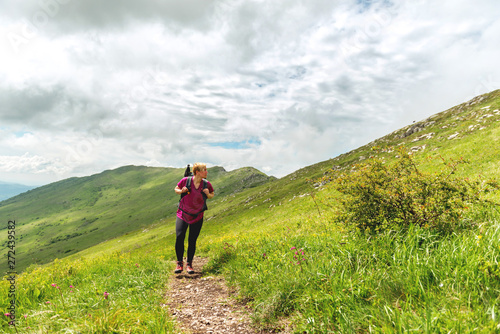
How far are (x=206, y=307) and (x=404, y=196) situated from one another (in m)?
5.60

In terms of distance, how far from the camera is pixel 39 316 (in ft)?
15.5

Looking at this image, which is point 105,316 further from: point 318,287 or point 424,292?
point 424,292

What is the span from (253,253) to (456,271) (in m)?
6.02

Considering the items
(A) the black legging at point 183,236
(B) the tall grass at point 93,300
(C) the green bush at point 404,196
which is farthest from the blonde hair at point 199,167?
(C) the green bush at point 404,196

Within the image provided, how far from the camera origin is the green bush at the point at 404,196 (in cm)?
584

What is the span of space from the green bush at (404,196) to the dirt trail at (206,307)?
3628 millimetres

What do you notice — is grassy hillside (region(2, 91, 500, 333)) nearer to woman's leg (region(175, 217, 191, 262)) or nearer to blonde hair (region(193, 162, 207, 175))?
woman's leg (region(175, 217, 191, 262))

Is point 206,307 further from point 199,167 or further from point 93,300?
point 199,167

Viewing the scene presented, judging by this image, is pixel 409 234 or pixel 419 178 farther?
pixel 419 178

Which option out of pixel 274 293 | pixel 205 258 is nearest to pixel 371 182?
pixel 274 293

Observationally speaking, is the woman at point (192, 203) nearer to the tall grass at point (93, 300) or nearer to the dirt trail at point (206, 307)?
the tall grass at point (93, 300)

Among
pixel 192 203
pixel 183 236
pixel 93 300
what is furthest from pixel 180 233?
pixel 93 300

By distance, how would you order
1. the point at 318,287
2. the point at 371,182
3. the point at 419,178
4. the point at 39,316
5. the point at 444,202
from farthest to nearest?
the point at 371,182, the point at 419,178, the point at 444,202, the point at 318,287, the point at 39,316

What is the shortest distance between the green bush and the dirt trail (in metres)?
3.63
